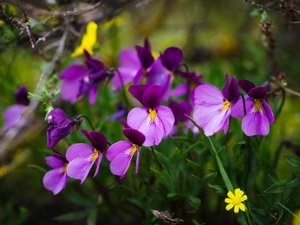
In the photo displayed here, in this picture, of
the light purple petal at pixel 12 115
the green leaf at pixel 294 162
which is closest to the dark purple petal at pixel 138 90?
the green leaf at pixel 294 162

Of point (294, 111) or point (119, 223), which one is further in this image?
point (294, 111)

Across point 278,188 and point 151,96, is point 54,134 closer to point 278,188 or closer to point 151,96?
point 151,96

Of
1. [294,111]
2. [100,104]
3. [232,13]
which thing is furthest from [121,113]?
[232,13]

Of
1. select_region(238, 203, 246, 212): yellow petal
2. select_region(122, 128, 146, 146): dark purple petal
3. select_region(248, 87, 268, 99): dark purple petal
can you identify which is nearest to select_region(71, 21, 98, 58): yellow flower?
select_region(122, 128, 146, 146): dark purple petal

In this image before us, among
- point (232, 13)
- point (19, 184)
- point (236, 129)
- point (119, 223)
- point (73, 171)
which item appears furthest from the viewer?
point (232, 13)

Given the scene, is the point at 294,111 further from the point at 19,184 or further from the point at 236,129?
the point at 19,184

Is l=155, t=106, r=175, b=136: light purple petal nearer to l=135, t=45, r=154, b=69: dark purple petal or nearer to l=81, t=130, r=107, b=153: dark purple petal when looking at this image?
l=81, t=130, r=107, b=153: dark purple petal

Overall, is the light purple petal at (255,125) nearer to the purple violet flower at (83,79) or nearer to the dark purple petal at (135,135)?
the dark purple petal at (135,135)
